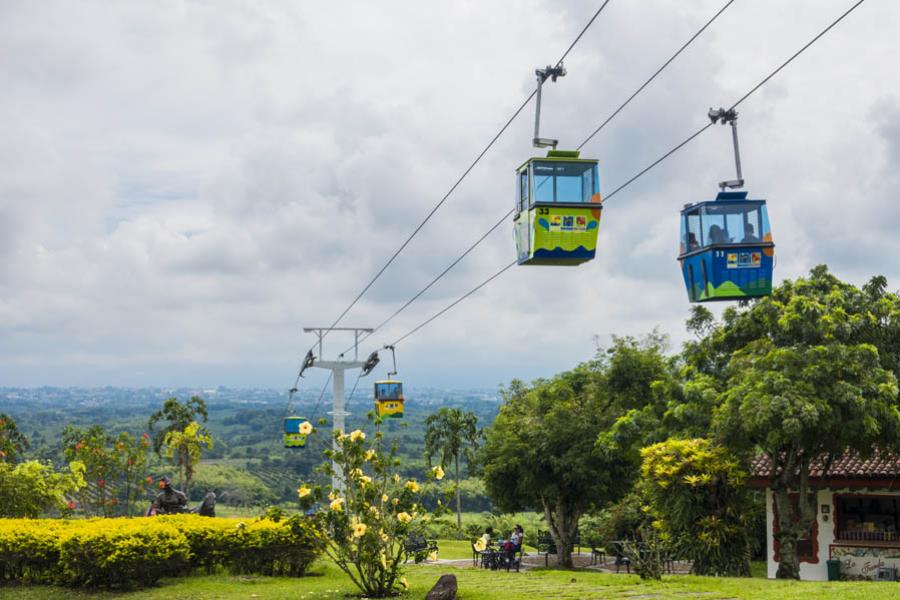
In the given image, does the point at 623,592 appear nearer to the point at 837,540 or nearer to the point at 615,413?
the point at 837,540

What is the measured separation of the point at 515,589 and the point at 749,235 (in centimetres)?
629

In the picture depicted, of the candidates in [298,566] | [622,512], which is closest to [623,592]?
[298,566]

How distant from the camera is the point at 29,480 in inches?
826

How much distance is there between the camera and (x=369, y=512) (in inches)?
506

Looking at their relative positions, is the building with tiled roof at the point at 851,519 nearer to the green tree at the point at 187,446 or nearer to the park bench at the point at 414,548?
the park bench at the point at 414,548

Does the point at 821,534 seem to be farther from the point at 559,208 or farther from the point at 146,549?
the point at 146,549

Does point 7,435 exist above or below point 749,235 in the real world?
below

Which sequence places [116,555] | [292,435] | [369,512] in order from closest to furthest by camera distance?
1. [369,512]
2. [116,555]
3. [292,435]

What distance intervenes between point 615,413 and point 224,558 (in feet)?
64.3

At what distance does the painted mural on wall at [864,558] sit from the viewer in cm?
2367

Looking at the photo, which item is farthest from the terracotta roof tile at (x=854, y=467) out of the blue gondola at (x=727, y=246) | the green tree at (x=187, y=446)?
the green tree at (x=187, y=446)

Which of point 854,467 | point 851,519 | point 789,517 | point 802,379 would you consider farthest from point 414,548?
point 851,519

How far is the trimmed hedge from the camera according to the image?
1447 cm

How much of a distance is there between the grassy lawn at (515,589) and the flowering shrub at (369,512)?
0.57 metres
